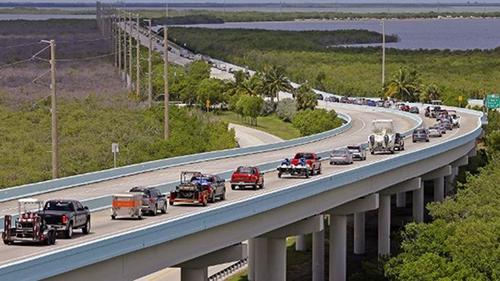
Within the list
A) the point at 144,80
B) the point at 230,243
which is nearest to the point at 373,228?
the point at 230,243

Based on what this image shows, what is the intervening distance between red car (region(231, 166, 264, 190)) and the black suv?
9.29 meters

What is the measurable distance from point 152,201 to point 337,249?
72.9 feet

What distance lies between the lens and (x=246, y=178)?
2096 inches

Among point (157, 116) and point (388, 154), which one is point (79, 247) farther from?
point (157, 116)

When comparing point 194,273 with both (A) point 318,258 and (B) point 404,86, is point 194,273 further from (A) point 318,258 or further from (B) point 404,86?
(B) point 404,86

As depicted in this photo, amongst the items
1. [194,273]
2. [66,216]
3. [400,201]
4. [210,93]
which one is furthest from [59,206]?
[210,93]

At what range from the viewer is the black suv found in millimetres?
42750

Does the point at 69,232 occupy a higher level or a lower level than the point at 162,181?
higher

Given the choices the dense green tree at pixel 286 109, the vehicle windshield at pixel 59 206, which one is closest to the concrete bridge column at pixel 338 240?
the vehicle windshield at pixel 59 206

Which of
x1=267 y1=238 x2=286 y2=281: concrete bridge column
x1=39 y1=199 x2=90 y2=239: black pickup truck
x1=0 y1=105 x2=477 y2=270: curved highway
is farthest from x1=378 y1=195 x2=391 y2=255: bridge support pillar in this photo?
x1=39 y1=199 x2=90 y2=239: black pickup truck

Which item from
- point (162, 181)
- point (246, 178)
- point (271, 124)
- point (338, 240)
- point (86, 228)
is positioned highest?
point (86, 228)

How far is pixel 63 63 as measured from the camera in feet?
601

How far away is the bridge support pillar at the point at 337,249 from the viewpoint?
62719 millimetres

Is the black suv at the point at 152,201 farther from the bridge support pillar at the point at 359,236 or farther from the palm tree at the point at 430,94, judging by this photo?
the palm tree at the point at 430,94
